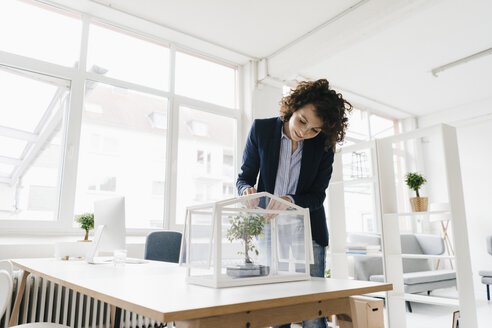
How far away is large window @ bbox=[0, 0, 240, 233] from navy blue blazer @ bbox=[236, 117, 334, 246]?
243 centimetres

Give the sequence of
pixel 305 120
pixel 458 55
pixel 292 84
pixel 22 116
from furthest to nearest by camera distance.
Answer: pixel 292 84
pixel 458 55
pixel 22 116
pixel 305 120

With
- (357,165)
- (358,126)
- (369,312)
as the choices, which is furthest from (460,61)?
(369,312)

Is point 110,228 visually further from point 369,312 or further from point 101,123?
point 369,312

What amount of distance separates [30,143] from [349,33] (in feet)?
10.4

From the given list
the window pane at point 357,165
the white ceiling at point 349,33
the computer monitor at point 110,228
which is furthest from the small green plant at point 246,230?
the window pane at point 357,165

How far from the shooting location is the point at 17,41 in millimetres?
3369

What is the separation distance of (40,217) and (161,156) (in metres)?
1.32

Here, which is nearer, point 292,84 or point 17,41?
point 17,41

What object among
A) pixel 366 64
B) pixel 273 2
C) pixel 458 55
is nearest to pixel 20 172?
pixel 273 2

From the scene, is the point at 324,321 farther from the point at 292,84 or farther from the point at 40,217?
the point at 292,84

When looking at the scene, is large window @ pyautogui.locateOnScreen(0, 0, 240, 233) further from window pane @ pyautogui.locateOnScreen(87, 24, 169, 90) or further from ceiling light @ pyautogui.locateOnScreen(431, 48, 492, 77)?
ceiling light @ pyautogui.locateOnScreen(431, 48, 492, 77)

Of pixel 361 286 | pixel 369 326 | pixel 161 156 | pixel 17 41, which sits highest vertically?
pixel 17 41

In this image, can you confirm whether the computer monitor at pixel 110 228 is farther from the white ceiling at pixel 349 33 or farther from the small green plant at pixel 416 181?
the small green plant at pixel 416 181

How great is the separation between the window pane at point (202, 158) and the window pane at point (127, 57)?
19.8 inches
